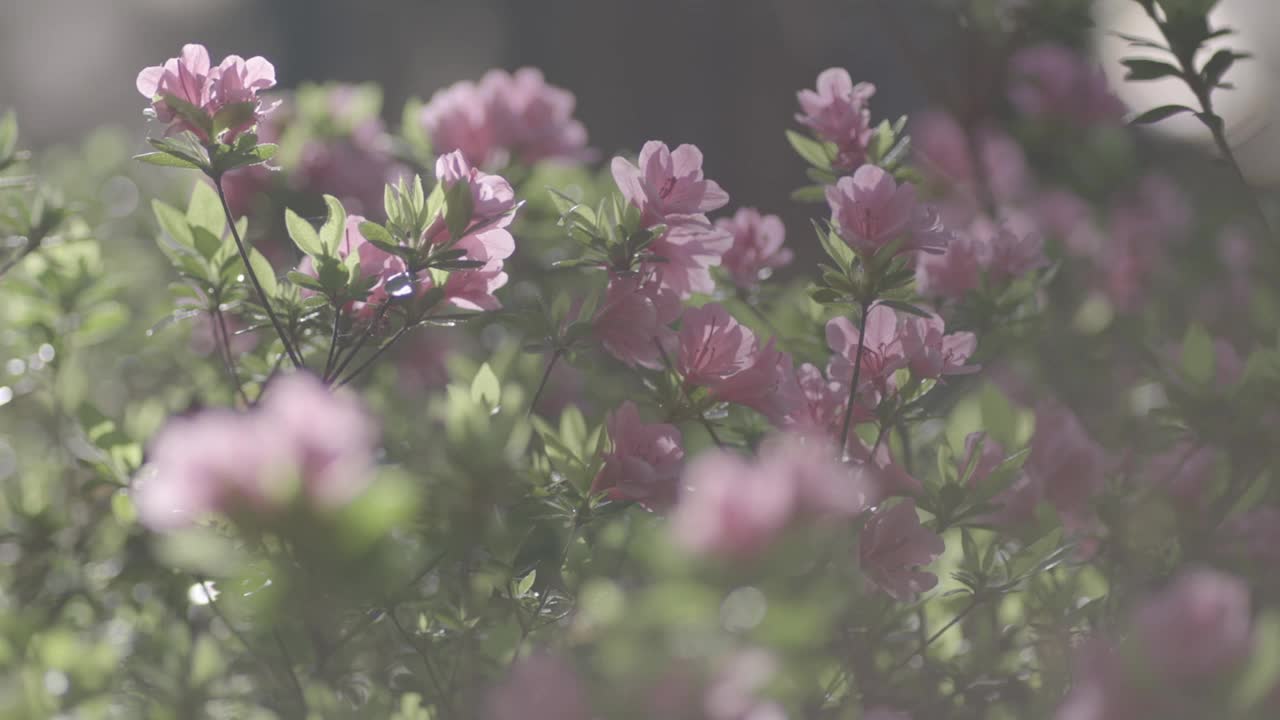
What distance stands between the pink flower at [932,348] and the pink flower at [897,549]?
14 centimetres

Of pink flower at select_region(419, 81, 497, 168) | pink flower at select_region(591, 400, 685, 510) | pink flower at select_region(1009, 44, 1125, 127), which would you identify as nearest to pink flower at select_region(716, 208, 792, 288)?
pink flower at select_region(591, 400, 685, 510)

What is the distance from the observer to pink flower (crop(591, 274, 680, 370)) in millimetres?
948

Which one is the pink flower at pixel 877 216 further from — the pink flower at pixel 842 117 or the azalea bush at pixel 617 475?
the pink flower at pixel 842 117

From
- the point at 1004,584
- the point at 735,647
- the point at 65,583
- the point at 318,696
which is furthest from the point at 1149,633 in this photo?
the point at 65,583

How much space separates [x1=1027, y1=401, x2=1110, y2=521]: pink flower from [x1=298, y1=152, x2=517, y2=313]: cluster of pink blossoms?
71 cm

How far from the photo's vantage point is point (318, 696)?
A: 0.91 meters

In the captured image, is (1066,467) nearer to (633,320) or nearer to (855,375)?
(855,375)

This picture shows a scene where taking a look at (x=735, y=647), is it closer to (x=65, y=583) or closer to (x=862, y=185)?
(x=862, y=185)

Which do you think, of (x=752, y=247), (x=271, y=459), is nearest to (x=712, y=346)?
(x=752, y=247)

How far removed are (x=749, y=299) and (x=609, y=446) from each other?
39 cm

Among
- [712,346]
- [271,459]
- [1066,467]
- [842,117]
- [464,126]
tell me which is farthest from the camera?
[464,126]

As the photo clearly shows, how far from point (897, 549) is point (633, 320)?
1.04 feet

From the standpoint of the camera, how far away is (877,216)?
90 centimetres

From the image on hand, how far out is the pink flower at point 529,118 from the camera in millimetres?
1520
